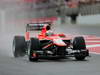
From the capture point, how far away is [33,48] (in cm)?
1418

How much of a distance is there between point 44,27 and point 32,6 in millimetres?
16282

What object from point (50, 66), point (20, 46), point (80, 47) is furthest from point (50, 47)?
point (50, 66)

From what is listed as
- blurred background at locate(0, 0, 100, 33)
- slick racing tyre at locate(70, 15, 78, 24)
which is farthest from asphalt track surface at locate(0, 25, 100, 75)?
slick racing tyre at locate(70, 15, 78, 24)

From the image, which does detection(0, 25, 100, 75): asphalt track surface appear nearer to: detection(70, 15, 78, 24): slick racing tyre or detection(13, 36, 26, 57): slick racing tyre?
detection(13, 36, 26, 57): slick racing tyre

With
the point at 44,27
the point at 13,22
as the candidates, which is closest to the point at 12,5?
the point at 13,22

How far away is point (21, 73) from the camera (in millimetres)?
11281

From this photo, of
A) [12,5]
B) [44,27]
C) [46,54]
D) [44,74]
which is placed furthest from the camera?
[12,5]

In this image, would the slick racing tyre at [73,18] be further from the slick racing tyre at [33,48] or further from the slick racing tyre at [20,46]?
the slick racing tyre at [33,48]

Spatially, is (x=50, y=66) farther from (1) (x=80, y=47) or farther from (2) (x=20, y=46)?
(2) (x=20, y=46)

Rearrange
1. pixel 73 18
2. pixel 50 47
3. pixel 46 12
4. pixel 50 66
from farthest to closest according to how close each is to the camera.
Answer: pixel 73 18
pixel 46 12
pixel 50 47
pixel 50 66

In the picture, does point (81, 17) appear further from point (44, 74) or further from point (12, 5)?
point (44, 74)

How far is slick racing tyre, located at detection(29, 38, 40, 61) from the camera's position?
46.1 ft

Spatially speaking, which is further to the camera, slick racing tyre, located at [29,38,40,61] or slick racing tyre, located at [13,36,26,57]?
slick racing tyre, located at [13,36,26,57]

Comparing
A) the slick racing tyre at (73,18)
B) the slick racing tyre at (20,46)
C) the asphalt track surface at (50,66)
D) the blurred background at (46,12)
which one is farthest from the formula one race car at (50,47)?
the slick racing tyre at (73,18)
